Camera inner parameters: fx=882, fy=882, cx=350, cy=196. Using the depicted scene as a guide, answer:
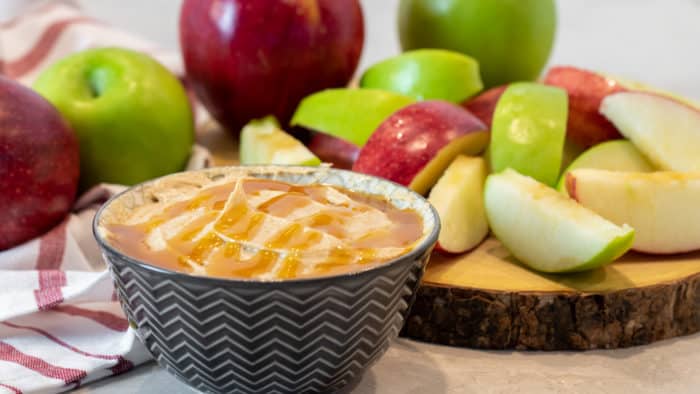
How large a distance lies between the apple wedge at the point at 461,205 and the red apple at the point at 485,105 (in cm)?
16

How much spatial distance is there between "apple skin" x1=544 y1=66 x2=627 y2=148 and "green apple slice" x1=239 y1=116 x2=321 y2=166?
36cm

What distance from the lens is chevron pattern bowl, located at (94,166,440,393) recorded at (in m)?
0.70

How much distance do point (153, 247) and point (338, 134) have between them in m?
0.51

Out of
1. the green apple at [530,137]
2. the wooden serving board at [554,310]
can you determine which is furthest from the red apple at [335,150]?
the wooden serving board at [554,310]

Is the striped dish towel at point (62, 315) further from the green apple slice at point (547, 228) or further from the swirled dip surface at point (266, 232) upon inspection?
the green apple slice at point (547, 228)

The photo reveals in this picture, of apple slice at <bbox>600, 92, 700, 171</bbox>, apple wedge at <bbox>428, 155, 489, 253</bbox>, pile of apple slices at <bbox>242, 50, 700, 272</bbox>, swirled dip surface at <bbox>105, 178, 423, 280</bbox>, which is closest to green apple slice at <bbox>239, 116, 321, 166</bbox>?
pile of apple slices at <bbox>242, 50, 700, 272</bbox>

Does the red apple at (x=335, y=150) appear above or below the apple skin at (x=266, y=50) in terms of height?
below

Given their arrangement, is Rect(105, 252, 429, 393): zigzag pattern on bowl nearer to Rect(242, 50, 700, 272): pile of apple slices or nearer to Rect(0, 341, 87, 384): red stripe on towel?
Rect(0, 341, 87, 384): red stripe on towel

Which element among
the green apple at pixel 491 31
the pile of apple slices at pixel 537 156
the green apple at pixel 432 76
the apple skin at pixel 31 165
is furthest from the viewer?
the green apple at pixel 491 31

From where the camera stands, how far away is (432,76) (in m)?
1.32

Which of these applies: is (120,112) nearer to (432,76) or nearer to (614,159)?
(432,76)

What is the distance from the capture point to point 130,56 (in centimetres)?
132

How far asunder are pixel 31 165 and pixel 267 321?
1.71ft

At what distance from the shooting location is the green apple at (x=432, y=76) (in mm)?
1315
